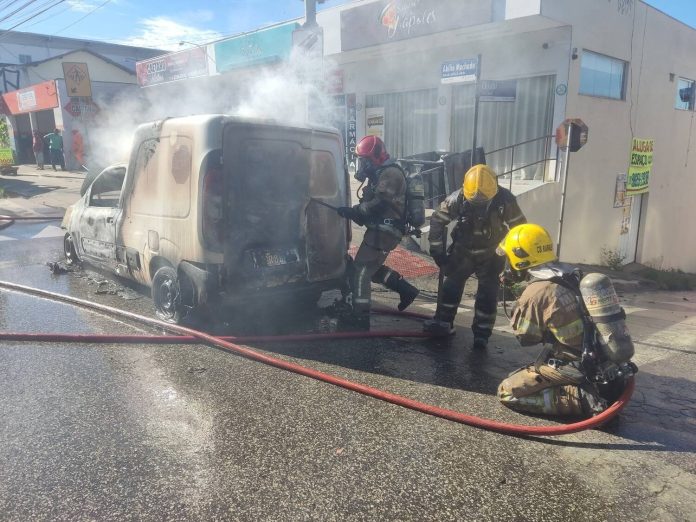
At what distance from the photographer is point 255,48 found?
45.2ft

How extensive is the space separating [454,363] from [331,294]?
2324mm

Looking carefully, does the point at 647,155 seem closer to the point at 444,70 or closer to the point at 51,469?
the point at 444,70

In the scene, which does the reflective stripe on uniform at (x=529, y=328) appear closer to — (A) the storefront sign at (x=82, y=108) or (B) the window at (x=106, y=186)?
(B) the window at (x=106, y=186)

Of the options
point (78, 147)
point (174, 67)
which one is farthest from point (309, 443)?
point (78, 147)

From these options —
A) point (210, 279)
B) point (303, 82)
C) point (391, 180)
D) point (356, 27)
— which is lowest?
point (210, 279)

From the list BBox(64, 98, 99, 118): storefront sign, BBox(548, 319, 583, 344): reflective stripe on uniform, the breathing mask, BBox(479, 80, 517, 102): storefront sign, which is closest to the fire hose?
BBox(548, 319, 583, 344): reflective stripe on uniform

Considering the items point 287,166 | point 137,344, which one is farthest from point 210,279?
point 287,166

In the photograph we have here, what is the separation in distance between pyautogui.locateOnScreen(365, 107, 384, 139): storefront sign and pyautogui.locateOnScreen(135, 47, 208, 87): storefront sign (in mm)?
6468

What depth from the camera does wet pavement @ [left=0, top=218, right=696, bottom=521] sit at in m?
2.37

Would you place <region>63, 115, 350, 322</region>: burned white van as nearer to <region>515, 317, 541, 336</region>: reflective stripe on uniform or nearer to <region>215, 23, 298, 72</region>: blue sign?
<region>515, 317, 541, 336</region>: reflective stripe on uniform

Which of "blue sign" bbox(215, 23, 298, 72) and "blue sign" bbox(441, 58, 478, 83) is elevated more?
"blue sign" bbox(215, 23, 298, 72)

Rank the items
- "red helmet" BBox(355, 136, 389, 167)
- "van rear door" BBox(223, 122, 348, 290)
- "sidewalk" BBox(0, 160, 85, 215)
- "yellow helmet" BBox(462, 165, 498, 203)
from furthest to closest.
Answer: "sidewalk" BBox(0, 160, 85, 215), "red helmet" BBox(355, 136, 389, 167), "van rear door" BBox(223, 122, 348, 290), "yellow helmet" BBox(462, 165, 498, 203)

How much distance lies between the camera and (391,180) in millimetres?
4652

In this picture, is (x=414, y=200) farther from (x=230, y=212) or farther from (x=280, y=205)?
(x=230, y=212)
